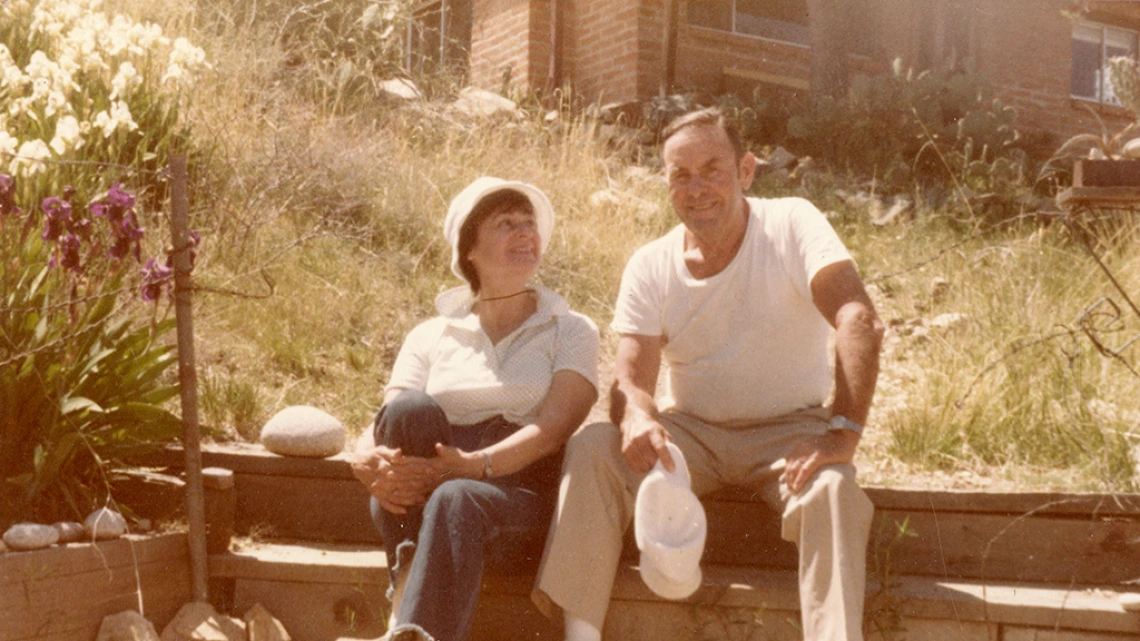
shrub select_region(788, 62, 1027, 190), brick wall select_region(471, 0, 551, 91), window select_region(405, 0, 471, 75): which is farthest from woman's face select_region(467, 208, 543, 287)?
window select_region(405, 0, 471, 75)

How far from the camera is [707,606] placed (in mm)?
3160

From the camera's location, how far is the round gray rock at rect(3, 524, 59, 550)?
10.3 ft

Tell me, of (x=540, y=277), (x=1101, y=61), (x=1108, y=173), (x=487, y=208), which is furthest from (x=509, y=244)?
(x=1101, y=61)

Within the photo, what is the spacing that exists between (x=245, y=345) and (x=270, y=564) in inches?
63.1

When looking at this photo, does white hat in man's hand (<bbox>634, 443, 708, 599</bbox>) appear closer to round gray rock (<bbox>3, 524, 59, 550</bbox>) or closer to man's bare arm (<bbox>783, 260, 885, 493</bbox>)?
man's bare arm (<bbox>783, 260, 885, 493</bbox>)

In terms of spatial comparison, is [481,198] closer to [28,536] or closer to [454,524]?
[454,524]

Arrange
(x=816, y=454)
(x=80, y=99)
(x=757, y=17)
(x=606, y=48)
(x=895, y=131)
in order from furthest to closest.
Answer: (x=757, y=17), (x=606, y=48), (x=895, y=131), (x=80, y=99), (x=816, y=454)

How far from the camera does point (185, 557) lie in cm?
348

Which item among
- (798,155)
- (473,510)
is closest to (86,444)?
(473,510)

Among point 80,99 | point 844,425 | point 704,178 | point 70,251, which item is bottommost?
point 844,425

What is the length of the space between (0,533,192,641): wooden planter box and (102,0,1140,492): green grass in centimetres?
83

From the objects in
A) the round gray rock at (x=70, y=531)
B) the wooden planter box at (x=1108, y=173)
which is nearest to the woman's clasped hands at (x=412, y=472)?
the round gray rock at (x=70, y=531)

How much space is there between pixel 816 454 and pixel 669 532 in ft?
1.33

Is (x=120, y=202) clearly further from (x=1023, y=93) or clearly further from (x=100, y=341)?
(x=1023, y=93)
